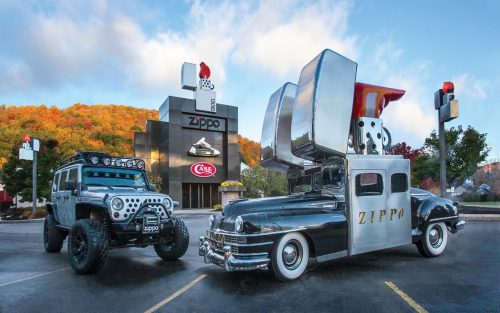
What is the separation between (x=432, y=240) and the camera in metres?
8.18

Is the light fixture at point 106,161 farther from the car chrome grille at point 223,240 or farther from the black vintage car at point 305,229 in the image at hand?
the car chrome grille at point 223,240

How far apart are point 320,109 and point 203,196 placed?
35507mm

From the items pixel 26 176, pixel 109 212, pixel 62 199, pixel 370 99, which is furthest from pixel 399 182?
pixel 26 176

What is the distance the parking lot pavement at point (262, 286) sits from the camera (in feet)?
16.3

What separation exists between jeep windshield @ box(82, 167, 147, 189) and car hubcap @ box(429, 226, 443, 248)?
6.90 m

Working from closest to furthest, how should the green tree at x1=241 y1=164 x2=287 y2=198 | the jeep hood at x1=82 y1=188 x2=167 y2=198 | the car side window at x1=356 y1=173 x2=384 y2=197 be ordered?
1. the car side window at x1=356 y1=173 x2=384 y2=197
2. the jeep hood at x1=82 y1=188 x2=167 y2=198
3. the green tree at x1=241 y1=164 x2=287 y2=198

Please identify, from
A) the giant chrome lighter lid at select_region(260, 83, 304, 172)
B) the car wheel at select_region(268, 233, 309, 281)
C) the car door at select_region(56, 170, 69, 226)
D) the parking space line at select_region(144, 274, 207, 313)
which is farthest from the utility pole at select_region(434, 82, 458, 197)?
the car door at select_region(56, 170, 69, 226)

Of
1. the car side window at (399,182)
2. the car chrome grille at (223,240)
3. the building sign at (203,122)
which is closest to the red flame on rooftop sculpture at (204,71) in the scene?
the building sign at (203,122)

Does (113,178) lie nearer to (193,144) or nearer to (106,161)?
(106,161)

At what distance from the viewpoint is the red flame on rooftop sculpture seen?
4045 cm

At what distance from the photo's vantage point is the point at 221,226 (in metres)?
6.50

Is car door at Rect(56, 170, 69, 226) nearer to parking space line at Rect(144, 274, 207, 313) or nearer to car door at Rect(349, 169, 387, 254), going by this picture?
parking space line at Rect(144, 274, 207, 313)

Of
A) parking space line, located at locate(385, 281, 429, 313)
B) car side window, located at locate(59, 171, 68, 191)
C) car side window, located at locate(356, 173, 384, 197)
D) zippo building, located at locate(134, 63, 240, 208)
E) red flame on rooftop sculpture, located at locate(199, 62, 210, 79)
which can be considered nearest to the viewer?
parking space line, located at locate(385, 281, 429, 313)

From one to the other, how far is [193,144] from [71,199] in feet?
102
